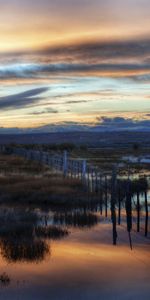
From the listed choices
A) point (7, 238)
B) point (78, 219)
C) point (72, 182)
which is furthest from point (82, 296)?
point (72, 182)

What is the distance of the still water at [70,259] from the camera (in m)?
9.47

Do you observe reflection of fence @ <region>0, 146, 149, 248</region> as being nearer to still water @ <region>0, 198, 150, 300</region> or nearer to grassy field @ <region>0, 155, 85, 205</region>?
still water @ <region>0, 198, 150, 300</region>

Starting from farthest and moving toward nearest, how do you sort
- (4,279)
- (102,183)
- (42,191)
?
1. (102,183)
2. (42,191)
3. (4,279)

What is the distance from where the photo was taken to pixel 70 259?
1198 cm

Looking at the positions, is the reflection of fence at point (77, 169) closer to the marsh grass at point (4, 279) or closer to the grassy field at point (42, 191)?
the grassy field at point (42, 191)

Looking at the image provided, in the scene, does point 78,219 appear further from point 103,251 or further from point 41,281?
point 41,281

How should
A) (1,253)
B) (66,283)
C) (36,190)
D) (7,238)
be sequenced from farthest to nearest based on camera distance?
1. (36,190)
2. (7,238)
3. (1,253)
4. (66,283)

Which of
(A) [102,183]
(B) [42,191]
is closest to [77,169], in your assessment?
(A) [102,183]

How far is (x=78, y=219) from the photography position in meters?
17.5

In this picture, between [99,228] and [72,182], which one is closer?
[99,228]

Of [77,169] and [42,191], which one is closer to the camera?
[42,191]

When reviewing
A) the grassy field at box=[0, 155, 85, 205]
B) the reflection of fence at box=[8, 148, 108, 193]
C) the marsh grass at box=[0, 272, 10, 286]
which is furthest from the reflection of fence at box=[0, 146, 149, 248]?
the marsh grass at box=[0, 272, 10, 286]

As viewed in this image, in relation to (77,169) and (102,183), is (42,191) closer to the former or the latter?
(102,183)

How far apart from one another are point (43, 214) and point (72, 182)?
7.93 m
